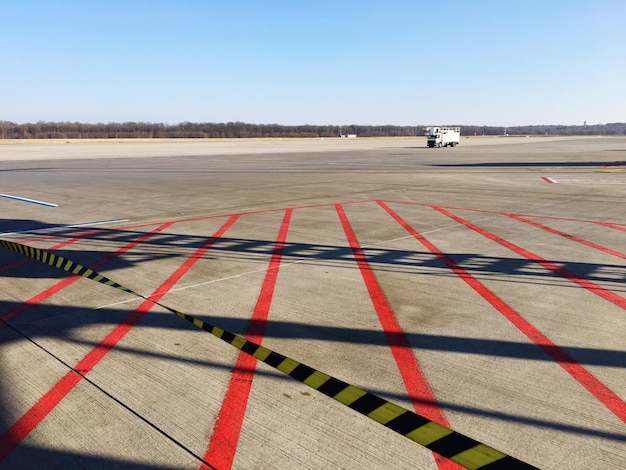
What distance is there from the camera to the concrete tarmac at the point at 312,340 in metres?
4.02

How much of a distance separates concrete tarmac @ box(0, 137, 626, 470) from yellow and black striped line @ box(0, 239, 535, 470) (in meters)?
0.11

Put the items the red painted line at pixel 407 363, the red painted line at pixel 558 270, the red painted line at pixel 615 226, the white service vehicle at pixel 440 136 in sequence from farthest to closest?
1. the white service vehicle at pixel 440 136
2. the red painted line at pixel 615 226
3. the red painted line at pixel 558 270
4. the red painted line at pixel 407 363

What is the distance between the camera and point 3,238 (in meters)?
12.0

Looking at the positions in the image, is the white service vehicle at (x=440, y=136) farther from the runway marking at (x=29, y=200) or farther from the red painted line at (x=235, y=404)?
the red painted line at (x=235, y=404)

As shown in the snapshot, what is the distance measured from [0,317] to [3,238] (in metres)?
6.25

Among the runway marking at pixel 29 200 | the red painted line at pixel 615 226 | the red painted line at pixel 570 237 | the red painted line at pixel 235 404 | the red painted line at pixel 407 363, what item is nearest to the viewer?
the red painted line at pixel 235 404

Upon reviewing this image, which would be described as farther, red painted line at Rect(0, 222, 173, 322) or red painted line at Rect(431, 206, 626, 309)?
red painted line at Rect(431, 206, 626, 309)

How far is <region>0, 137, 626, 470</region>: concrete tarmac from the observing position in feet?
13.2

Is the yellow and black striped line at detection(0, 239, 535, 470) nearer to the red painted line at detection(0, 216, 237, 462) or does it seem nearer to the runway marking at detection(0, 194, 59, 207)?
the red painted line at detection(0, 216, 237, 462)

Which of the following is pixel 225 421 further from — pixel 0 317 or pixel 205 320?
pixel 0 317

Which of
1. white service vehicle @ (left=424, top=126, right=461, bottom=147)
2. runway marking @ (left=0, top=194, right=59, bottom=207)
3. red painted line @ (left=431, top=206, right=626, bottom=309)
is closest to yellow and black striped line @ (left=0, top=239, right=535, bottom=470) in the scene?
red painted line @ (left=431, top=206, right=626, bottom=309)

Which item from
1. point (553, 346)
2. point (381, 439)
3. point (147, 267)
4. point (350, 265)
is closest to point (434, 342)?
point (553, 346)

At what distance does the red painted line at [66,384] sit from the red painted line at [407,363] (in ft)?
10.6

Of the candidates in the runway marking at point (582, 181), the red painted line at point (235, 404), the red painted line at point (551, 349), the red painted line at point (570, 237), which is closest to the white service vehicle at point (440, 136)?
the runway marking at point (582, 181)
